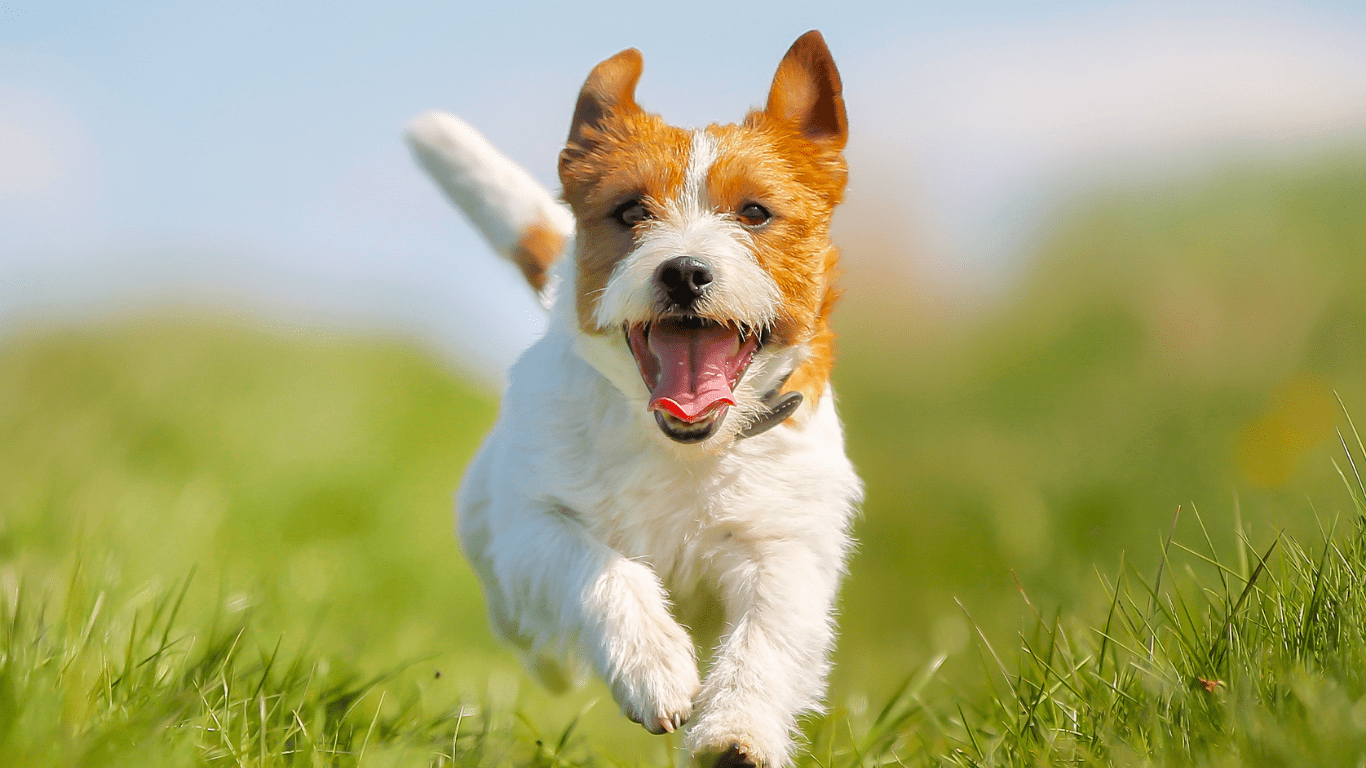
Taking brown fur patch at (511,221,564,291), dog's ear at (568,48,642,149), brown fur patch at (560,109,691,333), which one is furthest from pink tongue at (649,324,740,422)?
brown fur patch at (511,221,564,291)

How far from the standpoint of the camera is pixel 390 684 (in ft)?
11.6

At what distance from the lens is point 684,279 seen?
2.80 meters

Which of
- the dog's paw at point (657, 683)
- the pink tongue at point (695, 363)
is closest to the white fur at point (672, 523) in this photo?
the dog's paw at point (657, 683)

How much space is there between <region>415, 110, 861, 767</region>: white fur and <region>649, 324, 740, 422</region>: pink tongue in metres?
0.11

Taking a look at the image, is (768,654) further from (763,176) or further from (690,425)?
(763,176)

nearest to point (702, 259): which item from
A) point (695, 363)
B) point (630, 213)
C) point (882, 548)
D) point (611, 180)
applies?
point (695, 363)

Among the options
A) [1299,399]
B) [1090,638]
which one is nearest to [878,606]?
[1299,399]

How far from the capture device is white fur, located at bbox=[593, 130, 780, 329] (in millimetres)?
2838

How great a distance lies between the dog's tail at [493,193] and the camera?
14.5ft

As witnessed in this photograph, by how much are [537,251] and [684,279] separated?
5.64 feet

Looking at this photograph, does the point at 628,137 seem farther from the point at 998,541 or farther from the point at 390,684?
the point at 998,541

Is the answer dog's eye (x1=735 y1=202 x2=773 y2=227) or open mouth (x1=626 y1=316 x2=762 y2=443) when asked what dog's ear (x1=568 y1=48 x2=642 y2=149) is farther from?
open mouth (x1=626 y1=316 x2=762 y2=443)

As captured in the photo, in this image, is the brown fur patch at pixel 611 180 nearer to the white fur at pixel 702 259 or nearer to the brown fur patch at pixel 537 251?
the white fur at pixel 702 259

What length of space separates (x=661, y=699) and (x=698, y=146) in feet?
5.63
